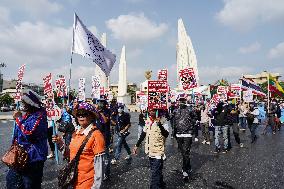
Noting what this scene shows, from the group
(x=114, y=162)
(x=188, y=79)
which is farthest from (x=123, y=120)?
(x=188, y=79)

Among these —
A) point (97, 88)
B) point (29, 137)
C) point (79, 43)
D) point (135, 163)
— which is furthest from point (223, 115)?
point (29, 137)

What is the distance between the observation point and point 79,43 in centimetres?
895

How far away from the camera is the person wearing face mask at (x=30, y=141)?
4.71 m

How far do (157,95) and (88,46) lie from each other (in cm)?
200

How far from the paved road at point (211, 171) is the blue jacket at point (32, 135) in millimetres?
3014

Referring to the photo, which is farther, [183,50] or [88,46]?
[183,50]

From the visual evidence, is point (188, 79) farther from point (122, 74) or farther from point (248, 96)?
point (122, 74)

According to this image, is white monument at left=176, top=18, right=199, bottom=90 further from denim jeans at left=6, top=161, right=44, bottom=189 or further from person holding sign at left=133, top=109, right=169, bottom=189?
denim jeans at left=6, top=161, right=44, bottom=189

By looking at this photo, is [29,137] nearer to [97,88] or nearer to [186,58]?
[97,88]

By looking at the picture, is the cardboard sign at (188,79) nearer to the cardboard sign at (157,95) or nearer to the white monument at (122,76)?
the cardboard sign at (157,95)

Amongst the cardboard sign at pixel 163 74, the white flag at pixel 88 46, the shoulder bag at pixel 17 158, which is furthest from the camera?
the cardboard sign at pixel 163 74

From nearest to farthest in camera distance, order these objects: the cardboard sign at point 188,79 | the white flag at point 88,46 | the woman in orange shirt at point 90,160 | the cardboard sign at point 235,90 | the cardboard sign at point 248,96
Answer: the woman in orange shirt at point 90,160 < the white flag at point 88,46 < the cardboard sign at point 188,79 < the cardboard sign at point 235,90 < the cardboard sign at point 248,96

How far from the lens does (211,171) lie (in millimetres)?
9312

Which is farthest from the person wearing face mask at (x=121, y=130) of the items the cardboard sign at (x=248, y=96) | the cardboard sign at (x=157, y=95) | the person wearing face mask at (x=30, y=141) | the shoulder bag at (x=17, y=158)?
the cardboard sign at (x=248, y=96)
